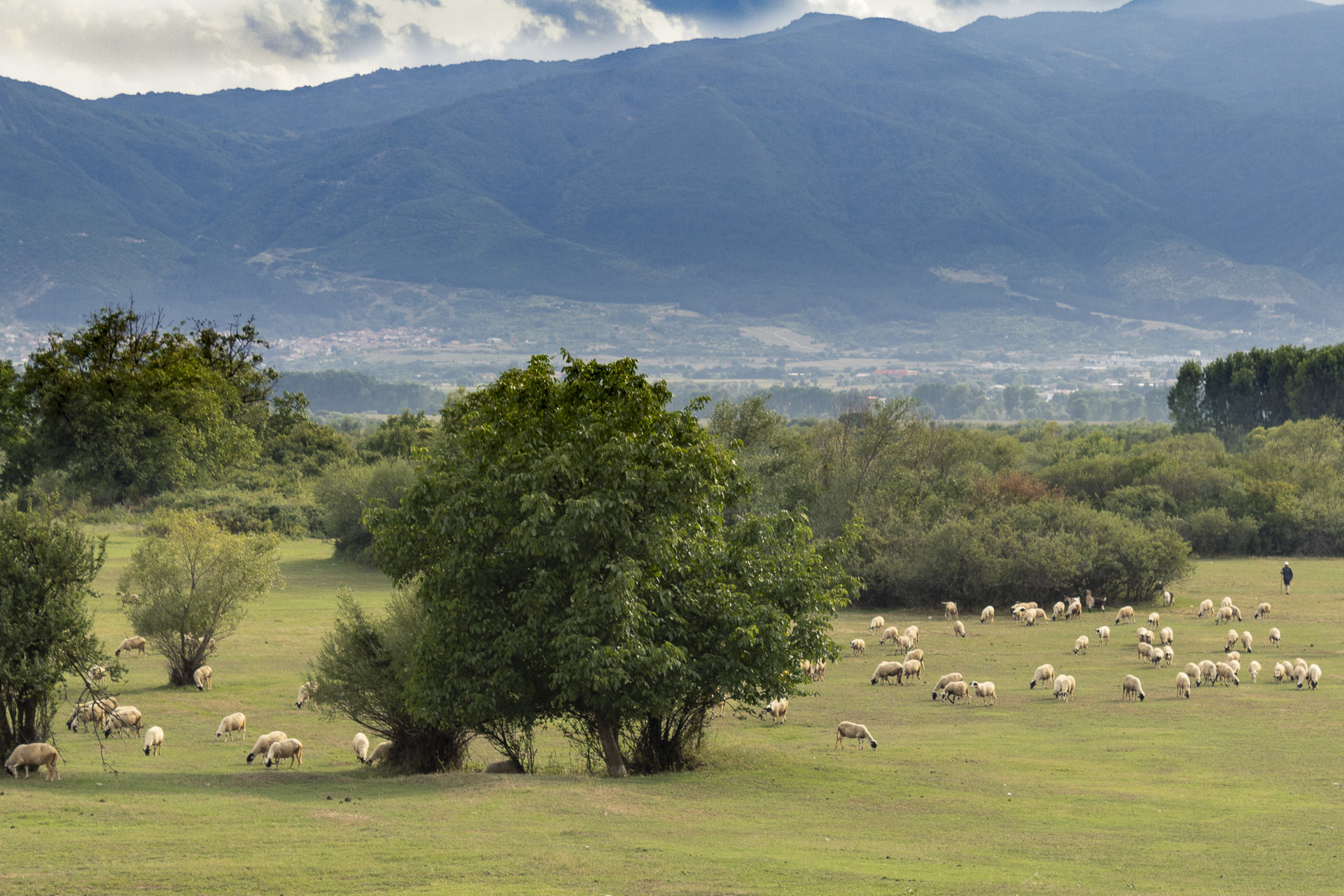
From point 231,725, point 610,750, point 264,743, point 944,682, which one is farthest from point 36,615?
point 944,682

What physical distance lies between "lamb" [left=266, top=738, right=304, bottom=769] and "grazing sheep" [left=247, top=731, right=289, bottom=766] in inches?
8.2

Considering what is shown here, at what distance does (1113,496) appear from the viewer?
245 feet

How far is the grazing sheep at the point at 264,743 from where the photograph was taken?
939 inches

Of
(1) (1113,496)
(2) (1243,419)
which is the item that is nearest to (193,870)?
(1) (1113,496)

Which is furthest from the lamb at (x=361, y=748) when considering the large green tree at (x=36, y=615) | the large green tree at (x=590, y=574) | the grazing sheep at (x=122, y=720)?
the large green tree at (x=36, y=615)

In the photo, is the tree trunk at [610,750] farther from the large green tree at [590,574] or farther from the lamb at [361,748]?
the lamb at [361,748]

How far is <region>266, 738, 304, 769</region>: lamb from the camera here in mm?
23406

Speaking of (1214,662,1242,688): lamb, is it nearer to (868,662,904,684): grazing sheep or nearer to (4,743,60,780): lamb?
(868,662,904,684): grazing sheep

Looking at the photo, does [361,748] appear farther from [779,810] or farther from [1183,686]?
[1183,686]

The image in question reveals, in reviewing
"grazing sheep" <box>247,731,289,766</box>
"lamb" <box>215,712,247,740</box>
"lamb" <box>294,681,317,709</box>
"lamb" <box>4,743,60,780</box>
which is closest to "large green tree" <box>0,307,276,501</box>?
"lamb" <box>294,681,317,709</box>

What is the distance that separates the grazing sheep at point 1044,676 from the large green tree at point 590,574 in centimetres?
1258

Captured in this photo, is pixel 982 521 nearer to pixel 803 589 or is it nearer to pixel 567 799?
pixel 803 589

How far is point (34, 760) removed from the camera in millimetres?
19812

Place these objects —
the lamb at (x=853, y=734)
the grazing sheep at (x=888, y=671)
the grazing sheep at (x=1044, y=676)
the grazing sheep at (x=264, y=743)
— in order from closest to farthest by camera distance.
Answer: the grazing sheep at (x=264, y=743) < the lamb at (x=853, y=734) < the grazing sheep at (x=1044, y=676) < the grazing sheep at (x=888, y=671)
